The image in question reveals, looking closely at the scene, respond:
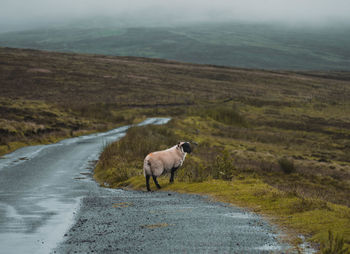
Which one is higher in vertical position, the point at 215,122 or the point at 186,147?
the point at 186,147

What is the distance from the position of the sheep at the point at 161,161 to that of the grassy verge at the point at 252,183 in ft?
2.58

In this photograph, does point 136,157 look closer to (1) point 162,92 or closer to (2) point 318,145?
(2) point 318,145

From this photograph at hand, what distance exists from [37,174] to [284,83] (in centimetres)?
11727

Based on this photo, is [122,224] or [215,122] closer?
[122,224]

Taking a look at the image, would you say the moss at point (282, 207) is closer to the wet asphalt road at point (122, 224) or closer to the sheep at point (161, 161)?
the wet asphalt road at point (122, 224)

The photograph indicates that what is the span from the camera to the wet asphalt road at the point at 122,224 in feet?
24.5

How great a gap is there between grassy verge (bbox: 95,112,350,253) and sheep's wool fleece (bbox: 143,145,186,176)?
842 millimetres

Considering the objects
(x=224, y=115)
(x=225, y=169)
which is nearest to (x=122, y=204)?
(x=225, y=169)

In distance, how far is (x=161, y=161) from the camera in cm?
1424

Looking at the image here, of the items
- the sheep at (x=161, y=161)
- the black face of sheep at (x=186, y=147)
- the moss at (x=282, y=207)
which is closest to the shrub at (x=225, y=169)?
the moss at (x=282, y=207)

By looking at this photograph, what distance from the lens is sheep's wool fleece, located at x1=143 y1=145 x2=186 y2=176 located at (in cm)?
1404

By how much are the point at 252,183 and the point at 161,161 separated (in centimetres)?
360

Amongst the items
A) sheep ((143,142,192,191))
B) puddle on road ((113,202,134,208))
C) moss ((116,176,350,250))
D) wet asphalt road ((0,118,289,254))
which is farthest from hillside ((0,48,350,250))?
puddle on road ((113,202,134,208))

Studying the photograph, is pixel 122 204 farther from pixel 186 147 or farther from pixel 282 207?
pixel 282 207
